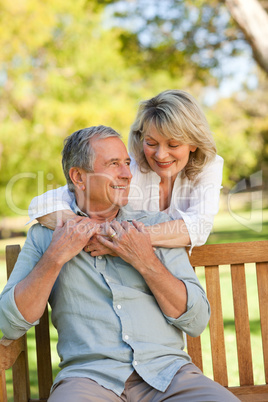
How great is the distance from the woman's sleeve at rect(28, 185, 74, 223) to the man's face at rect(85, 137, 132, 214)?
161 mm

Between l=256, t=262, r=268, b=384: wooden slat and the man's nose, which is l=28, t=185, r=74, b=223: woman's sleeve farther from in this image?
l=256, t=262, r=268, b=384: wooden slat

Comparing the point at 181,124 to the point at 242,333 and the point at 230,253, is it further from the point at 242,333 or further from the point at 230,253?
the point at 242,333

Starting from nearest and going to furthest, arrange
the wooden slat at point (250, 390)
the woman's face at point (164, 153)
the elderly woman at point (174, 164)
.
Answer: the wooden slat at point (250, 390) → the elderly woman at point (174, 164) → the woman's face at point (164, 153)

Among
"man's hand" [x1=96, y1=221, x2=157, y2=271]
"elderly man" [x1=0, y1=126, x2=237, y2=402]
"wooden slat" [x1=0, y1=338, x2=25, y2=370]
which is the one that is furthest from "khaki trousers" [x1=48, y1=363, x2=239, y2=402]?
"man's hand" [x1=96, y1=221, x2=157, y2=271]

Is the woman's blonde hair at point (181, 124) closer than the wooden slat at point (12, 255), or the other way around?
the wooden slat at point (12, 255)

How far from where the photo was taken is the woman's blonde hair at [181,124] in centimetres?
292

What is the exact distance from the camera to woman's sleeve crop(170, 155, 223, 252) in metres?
2.68

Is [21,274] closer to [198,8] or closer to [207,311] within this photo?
[207,311]

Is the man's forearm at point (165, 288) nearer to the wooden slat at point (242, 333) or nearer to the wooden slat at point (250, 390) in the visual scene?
the wooden slat at point (242, 333)

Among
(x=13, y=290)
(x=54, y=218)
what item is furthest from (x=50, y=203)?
(x=13, y=290)

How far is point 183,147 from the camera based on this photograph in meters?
2.98

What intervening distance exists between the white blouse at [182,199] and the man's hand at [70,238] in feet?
0.72

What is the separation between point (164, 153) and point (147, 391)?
1.30 metres

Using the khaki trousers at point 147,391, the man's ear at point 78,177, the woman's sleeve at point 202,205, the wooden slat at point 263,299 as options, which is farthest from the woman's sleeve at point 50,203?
the wooden slat at point 263,299
